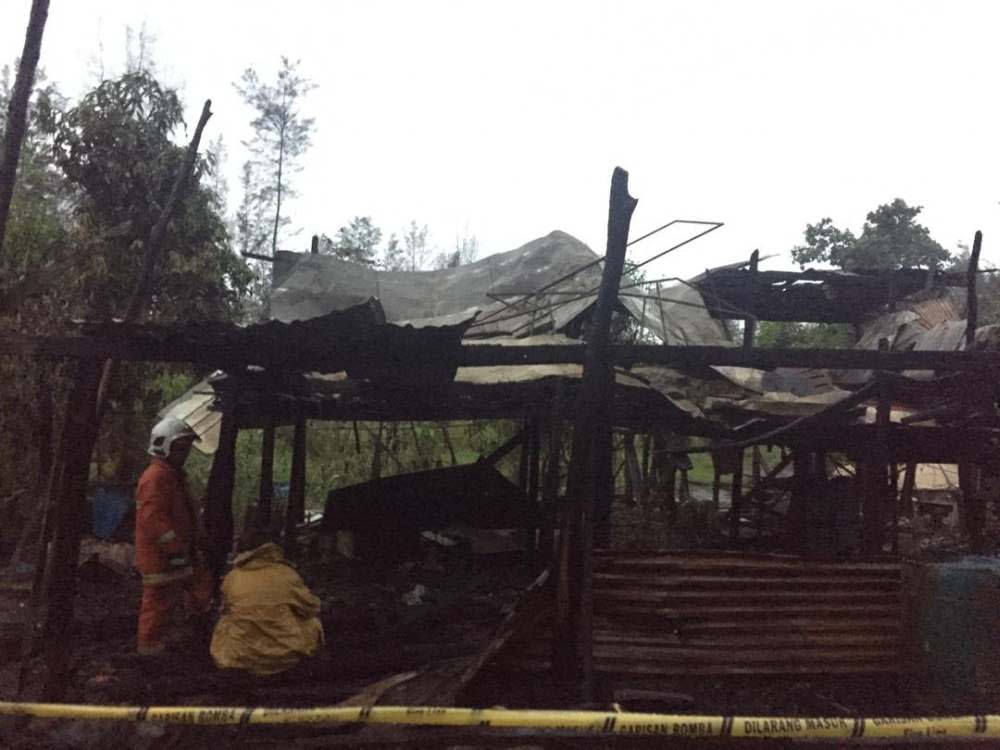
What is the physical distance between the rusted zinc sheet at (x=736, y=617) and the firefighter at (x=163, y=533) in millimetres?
2680

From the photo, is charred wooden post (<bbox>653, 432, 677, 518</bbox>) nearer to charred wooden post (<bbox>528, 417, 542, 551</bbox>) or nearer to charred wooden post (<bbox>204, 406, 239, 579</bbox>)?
charred wooden post (<bbox>528, 417, 542, 551</bbox>)

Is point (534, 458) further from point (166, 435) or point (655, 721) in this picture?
point (655, 721)

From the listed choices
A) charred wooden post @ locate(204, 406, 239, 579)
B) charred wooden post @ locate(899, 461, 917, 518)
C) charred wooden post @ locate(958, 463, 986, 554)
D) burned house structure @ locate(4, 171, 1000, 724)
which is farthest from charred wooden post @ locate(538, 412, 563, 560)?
charred wooden post @ locate(899, 461, 917, 518)

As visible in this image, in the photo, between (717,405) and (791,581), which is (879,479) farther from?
(717,405)

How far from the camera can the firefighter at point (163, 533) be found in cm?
617

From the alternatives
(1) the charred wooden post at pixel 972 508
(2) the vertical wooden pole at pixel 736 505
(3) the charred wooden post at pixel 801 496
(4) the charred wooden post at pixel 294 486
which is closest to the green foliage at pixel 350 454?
(4) the charred wooden post at pixel 294 486

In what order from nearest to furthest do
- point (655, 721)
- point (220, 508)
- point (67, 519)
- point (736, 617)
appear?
point (655, 721) → point (736, 617) → point (67, 519) → point (220, 508)

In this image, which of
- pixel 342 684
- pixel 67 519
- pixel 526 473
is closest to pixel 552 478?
pixel 526 473

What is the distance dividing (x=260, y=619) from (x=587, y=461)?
109 inches

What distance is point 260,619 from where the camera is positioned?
6.12 metres

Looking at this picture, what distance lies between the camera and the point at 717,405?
9883 mm

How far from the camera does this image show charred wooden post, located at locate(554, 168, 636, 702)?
542 cm

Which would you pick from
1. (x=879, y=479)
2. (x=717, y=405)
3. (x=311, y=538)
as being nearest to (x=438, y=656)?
(x=879, y=479)

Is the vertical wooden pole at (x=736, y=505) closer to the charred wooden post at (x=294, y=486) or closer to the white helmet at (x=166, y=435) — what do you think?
the charred wooden post at (x=294, y=486)
